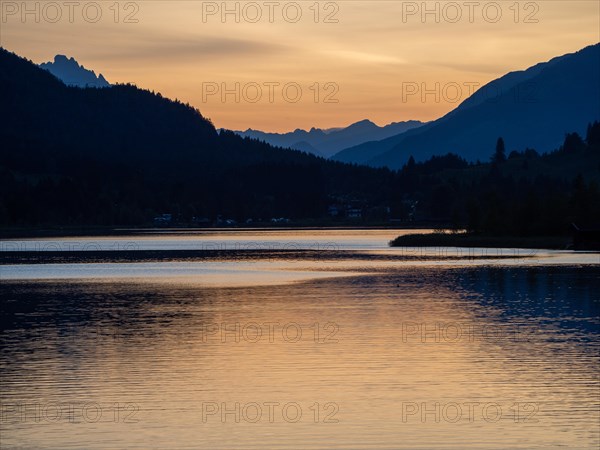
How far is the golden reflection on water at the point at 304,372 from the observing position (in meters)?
29.8

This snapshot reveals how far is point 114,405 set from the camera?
33.6 m

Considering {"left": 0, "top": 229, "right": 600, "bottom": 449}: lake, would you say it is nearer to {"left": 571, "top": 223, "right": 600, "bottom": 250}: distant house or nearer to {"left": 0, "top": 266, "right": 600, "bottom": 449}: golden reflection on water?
{"left": 0, "top": 266, "right": 600, "bottom": 449}: golden reflection on water

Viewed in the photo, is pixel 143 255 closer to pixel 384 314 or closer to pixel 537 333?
pixel 384 314

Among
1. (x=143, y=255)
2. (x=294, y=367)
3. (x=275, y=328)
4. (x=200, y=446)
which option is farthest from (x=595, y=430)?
(x=143, y=255)

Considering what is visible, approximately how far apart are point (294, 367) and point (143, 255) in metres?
109

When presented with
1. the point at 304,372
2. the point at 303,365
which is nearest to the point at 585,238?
the point at 303,365

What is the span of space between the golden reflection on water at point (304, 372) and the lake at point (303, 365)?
0.29 feet

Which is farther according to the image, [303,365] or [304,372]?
[303,365]

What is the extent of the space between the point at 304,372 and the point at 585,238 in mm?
118357

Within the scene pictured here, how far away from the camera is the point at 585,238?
493 ft

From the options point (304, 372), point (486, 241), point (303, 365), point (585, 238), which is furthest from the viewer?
point (486, 241)

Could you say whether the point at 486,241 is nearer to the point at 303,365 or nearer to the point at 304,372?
the point at 303,365

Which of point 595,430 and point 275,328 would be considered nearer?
point 595,430

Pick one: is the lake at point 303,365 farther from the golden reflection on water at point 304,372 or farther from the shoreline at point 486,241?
the shoreline at point 486,241
